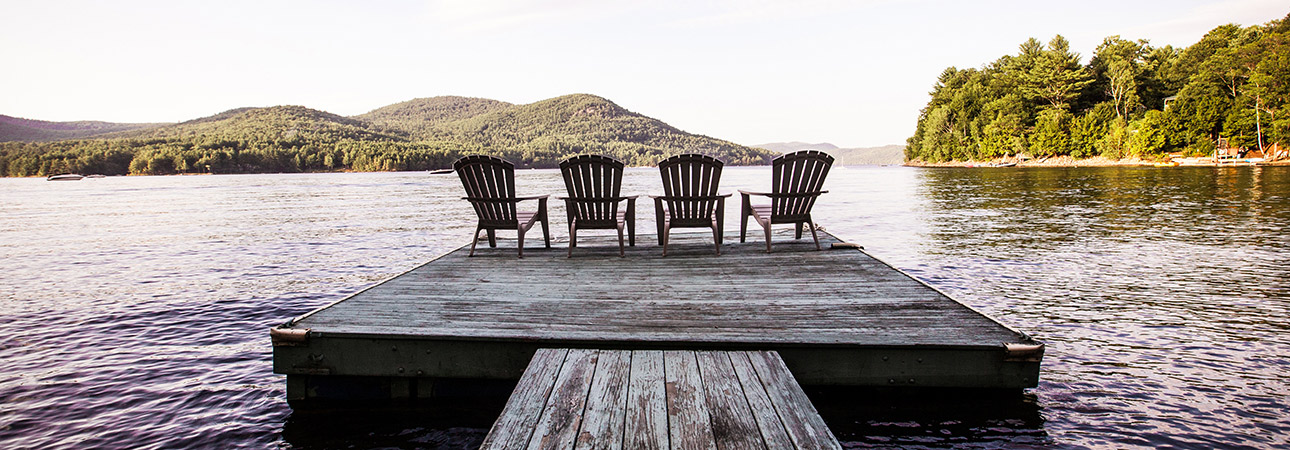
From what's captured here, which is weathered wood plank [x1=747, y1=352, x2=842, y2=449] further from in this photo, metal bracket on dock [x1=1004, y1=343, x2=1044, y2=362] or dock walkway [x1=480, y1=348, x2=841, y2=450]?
metal bracket on dock [x1=1004, y1=343, x2=1044, y2=362]

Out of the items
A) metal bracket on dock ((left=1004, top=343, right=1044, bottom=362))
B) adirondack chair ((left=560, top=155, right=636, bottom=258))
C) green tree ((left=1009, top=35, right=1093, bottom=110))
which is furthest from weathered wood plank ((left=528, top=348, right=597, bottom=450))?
green tree ((left=1009, top=35, right=1093, bottom=110))

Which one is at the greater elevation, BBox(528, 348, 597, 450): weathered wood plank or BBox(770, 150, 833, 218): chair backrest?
BBox(770, 150, 833, 218): chair backrest

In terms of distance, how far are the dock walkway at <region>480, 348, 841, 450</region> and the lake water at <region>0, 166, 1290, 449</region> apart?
852 mm

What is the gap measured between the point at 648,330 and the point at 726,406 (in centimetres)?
99

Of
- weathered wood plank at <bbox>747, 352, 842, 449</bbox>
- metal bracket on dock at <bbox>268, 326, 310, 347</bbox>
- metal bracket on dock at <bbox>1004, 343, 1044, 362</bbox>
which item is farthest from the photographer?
metal bracket on dock at <bbox>268, 326, 310, 347</bbox>

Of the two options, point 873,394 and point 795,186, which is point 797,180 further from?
point 873,394

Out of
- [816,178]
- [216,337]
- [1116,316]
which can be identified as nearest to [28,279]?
[216,337]

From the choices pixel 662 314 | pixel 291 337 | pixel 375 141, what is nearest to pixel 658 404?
pixel 662 314

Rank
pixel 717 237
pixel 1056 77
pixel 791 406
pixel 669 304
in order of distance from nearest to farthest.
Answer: pixel 791 406 → pixel 669 304 → pixel 717 237 → pixel 1056 77

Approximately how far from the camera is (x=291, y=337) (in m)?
3.16

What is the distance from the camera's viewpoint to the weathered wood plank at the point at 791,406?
1.98m

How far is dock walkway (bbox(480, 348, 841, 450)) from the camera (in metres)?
2.00

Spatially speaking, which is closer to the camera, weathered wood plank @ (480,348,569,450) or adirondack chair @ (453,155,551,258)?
weathered wood plank @ (480,348,569,450)

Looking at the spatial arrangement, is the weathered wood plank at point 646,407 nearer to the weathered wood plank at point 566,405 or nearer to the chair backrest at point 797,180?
the weathered wood plank at point 566,405
